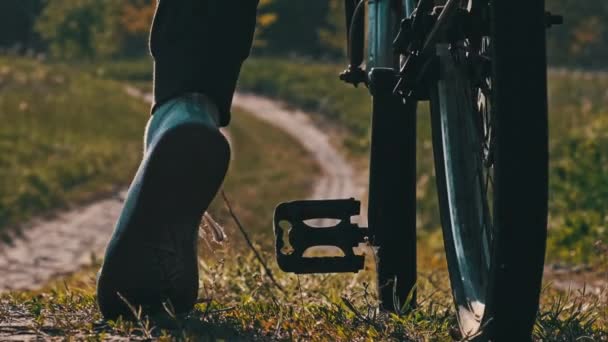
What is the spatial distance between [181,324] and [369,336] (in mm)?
342

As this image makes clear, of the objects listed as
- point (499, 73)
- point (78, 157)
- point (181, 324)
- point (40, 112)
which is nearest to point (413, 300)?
point (181, 324)

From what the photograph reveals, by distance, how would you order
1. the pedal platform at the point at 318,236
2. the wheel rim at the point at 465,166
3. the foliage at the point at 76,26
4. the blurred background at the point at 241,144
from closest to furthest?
the wheel rim at the point at 465,166 → the pedal platform at the point at 318,236 → the blurred background at the point at 241,144 → the foliage at the point at 76,26

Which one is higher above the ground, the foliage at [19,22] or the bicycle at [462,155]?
the foliage at [19,22]

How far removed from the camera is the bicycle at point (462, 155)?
70.6 inches

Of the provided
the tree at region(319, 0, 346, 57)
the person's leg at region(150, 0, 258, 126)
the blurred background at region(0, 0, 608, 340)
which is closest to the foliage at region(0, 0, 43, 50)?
the blurred background at region(0, 0, 608, 340)

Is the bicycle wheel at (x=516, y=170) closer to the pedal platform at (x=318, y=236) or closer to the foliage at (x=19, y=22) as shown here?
the pedal platform at (x=318, y=236)

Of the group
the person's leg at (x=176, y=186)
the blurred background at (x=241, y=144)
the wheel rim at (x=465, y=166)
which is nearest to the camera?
the person's leg at (x=176, y=186)

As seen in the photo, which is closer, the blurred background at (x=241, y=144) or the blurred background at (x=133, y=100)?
the blurred background at (x=241, y=144)

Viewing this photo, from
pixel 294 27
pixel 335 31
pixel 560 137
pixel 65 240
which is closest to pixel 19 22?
pixel 294 27

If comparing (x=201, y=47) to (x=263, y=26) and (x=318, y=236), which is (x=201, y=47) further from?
(x=263, y=26)

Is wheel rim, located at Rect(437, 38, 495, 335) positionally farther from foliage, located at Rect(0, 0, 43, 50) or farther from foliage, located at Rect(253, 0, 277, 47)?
foliage, located at Rect(253, 0, 277, 47)

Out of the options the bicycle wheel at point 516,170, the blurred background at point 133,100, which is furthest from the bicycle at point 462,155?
the blurred background at point 133,100

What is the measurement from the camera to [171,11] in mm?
2266

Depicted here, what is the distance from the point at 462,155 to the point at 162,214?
63 centimetres
